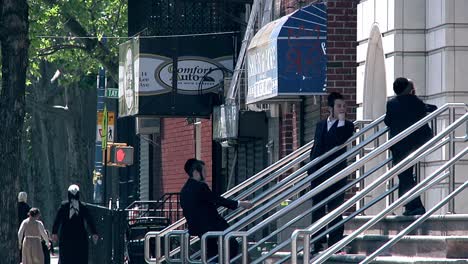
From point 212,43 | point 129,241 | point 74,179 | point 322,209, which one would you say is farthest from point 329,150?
point 74,179

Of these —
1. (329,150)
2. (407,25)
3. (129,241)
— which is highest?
(407,25)

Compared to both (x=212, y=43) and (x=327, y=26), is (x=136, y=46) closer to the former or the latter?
(x=212, y=43)

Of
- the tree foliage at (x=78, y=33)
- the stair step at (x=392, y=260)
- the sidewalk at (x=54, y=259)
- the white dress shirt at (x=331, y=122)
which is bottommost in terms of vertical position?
the sidewalk at (x=54, y=259)

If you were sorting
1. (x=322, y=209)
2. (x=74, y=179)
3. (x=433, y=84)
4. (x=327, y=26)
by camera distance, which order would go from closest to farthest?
(x=322, y=209)
(x=433, y=84)
(x=327, y=26)
(x=74, y=179)

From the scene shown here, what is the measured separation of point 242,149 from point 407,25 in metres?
9.73

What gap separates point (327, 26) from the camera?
821 inches

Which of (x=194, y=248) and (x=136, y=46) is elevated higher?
(x=136, y=46)

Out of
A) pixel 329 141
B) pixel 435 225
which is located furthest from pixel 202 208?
pixel 435 225

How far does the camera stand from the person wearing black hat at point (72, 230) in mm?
23547

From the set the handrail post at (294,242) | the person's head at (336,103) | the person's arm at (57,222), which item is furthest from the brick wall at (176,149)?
the handrail post at (294,242)

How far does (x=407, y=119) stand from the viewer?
14.9 metres

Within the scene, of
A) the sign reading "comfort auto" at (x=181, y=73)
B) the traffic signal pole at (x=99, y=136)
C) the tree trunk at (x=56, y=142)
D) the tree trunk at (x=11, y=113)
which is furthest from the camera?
the tree trunk at (x=56, y=142)

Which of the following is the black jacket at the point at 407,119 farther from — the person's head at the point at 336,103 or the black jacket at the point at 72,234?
the black jacket at the point at 72,234

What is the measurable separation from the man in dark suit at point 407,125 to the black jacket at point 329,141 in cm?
74
